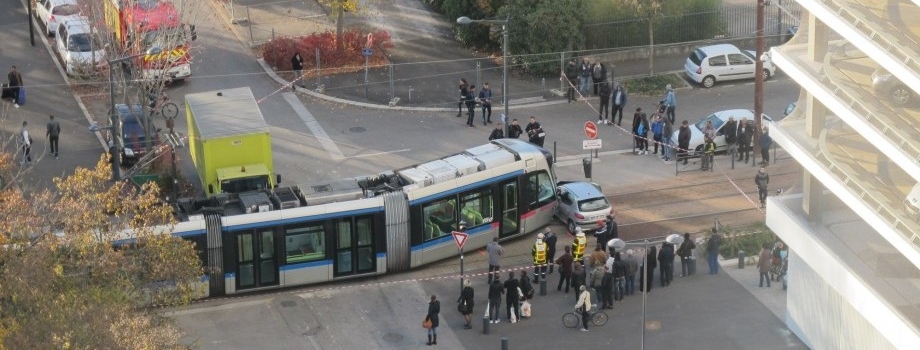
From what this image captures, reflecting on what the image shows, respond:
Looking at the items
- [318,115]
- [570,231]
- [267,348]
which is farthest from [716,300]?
[318,115]

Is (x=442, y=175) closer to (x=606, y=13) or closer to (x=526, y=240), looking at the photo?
(x=526, y=240)

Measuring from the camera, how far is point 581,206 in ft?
134

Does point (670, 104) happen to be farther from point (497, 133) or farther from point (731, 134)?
point (497, 133)

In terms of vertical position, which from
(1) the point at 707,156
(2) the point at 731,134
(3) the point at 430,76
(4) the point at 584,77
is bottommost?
(1) the point at 707,156

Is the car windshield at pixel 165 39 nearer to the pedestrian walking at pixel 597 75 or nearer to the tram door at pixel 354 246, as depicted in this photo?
the tram door at pixel 354 246

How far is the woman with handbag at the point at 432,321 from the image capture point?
3488 centimetres

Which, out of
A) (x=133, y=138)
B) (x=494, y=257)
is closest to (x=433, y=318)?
(x=494, y=257)

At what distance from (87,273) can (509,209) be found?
13.2 meters

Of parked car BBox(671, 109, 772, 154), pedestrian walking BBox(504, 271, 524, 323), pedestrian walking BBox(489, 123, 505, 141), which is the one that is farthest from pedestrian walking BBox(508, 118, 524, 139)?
pedestrian walking BBox(504, 271, 524, 323)

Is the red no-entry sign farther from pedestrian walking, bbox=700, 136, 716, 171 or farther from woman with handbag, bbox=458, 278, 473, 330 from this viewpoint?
woman with handbag, bbox=458, 278, 473, 330

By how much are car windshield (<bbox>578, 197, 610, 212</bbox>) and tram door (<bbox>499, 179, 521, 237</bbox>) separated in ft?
5.39

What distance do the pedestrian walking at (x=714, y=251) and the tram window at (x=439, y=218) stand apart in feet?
Result: 20.2

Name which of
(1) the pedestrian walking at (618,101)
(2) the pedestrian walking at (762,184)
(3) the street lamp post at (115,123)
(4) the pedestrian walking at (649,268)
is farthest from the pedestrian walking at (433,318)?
(1) the pedestrian walking at (618,101)

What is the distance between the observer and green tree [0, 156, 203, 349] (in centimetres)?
2664
